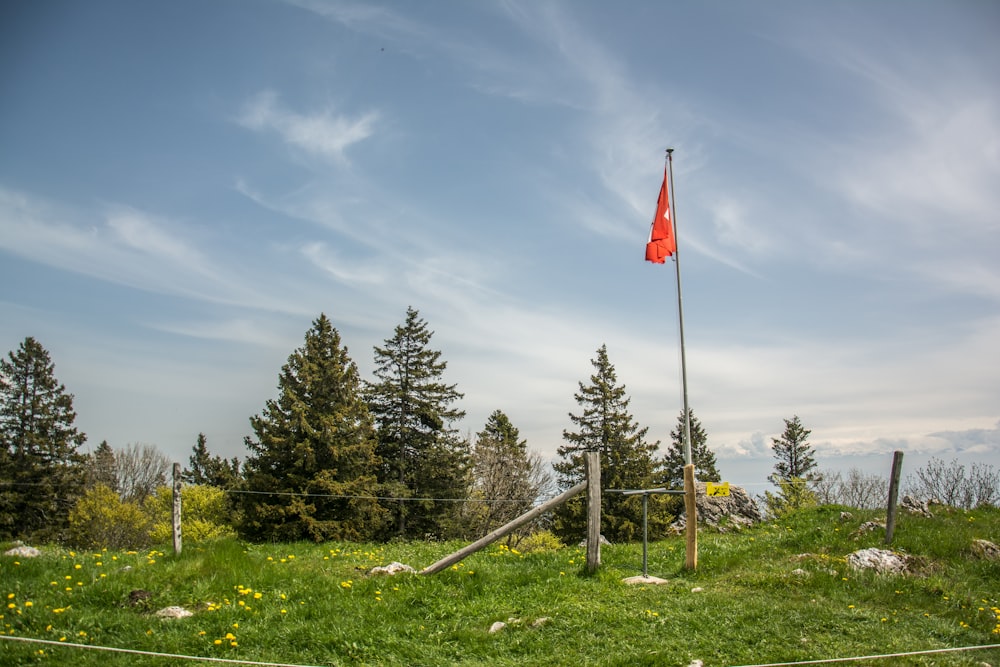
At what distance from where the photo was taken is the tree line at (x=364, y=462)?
1152 inches

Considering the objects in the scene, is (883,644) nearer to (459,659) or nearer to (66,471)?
(459,659)

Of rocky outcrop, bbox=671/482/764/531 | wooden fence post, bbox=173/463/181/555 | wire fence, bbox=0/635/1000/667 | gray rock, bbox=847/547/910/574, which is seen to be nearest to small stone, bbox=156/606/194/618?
wire fence, bbox=0/635/1000/667

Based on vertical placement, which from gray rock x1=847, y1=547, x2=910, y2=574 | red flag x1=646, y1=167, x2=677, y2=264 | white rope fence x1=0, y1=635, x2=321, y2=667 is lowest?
white rope fence x1=0, y1=635, x2=321, y2=667

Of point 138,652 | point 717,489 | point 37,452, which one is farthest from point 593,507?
point 37,452

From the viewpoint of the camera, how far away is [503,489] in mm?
36062

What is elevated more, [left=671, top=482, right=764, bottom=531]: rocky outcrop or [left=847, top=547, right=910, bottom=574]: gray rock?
[left=847, top=547, right=910, bottom=574]: gray rock

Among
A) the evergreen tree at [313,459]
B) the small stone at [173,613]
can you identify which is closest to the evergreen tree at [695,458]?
the evergreen tree at [313,459]

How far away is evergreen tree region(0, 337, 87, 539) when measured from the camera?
36.3 metres

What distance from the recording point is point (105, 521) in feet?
155

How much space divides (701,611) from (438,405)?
30773mm

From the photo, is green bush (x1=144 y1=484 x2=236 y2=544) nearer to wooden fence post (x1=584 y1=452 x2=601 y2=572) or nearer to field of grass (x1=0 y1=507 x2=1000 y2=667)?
field of grass (x1=0 y1=507 x2=1000 y2=667)

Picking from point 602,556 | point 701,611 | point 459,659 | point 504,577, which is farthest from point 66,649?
point 602,556

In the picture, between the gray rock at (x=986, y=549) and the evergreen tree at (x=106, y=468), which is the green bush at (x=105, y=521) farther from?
the gray rock at (x=986, y=549)

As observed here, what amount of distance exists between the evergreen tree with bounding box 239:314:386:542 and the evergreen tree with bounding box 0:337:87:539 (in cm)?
1508
